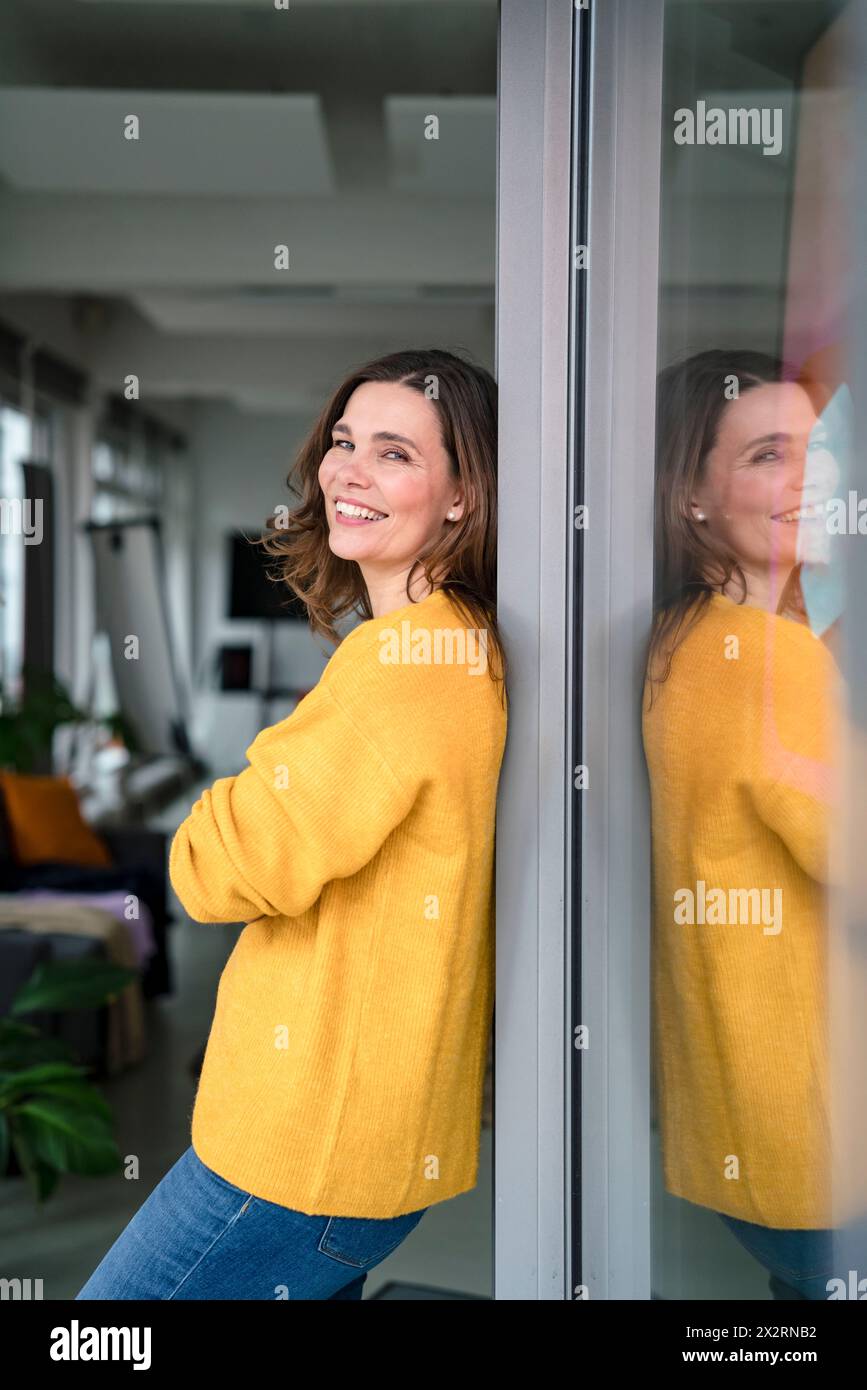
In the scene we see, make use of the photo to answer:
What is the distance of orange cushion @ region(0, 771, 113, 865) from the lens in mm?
3865

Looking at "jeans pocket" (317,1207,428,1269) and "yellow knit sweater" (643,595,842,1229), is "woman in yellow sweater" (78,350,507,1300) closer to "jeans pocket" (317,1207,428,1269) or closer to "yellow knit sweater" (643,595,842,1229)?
"jeans pocket" (317,1207,428,1269)

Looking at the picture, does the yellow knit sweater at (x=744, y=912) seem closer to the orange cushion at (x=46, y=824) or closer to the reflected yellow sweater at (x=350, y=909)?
the reflected yellow sweater at (x=350, y=909)

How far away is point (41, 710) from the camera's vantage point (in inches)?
143

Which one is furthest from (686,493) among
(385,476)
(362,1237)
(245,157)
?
(245,157)

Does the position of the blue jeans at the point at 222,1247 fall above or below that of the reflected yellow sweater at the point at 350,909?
below

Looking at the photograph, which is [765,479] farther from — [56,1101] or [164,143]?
[164,143]

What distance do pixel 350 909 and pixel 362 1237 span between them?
30 cm

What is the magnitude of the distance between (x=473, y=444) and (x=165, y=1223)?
74cm

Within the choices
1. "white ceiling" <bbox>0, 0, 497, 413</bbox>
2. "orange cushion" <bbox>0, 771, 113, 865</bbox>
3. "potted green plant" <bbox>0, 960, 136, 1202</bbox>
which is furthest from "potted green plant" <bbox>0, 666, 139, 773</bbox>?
"potted green plant" <bbox>0, 960, 136, 1202</bbox>

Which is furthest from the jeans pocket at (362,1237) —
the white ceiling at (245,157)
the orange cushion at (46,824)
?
the orange cushion at (46,824)

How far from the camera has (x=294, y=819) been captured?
0.95m

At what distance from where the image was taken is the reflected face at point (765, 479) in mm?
757

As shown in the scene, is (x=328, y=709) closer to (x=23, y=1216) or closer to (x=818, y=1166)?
(x=818, y=1166)
